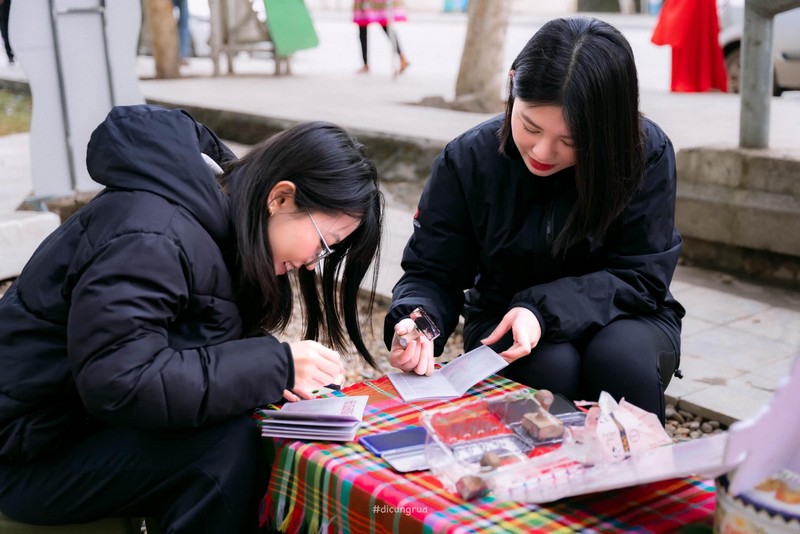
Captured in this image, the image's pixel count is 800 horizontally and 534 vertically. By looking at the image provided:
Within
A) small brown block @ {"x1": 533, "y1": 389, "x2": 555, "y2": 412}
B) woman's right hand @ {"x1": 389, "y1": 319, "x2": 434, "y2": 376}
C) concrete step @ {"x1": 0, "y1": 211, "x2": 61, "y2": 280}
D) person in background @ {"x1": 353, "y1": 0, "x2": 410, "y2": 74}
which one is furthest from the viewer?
person in background @ {"x1": 353, "y1": 0, "x2": 410, "y2": 74}

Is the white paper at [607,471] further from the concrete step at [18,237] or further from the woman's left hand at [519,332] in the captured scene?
the concrete step at [18,237]

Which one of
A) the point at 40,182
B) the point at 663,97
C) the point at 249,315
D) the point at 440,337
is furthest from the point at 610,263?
the point at 663,97

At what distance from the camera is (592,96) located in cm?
211

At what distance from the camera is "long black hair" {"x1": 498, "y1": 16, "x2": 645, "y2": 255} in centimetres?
210

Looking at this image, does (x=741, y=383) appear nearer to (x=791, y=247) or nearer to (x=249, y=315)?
(x=791, y=247)

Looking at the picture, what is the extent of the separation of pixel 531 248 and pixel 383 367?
139cm

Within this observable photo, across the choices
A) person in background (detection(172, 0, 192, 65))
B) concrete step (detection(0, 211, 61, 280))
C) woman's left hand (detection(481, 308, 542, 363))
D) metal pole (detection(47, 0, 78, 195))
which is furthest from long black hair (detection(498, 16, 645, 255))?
person in background (detection(172, 0, 192, 65))

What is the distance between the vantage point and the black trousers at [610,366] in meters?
2.21

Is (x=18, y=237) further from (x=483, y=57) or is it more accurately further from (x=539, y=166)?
(x=483, y=57)

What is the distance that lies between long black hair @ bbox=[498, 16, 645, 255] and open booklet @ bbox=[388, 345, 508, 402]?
0.45 meters

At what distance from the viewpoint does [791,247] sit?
13.5ft

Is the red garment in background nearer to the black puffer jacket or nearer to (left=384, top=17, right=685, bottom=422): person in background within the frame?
(left=384, top=17, right=685, bottom=422): person in background

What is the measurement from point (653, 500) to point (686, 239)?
3.21 metres

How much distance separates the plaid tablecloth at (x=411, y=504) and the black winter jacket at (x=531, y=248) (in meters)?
0.62
